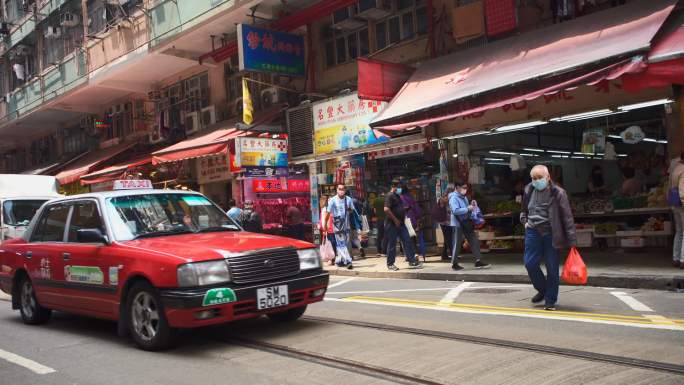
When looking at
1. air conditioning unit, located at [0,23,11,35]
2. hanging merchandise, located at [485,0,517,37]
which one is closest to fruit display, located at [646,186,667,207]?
hanging merchandise, located at [485,0,517,37]

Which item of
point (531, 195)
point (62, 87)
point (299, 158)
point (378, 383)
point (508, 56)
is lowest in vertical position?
point (378, 383)


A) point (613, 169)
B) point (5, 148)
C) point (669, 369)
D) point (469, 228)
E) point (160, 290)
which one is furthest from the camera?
point (5, 148)

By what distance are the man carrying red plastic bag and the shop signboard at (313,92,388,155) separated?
7.62m

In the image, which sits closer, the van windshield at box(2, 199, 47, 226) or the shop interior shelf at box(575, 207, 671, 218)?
the shop interior shelf at box(575, 207, 671, 218)

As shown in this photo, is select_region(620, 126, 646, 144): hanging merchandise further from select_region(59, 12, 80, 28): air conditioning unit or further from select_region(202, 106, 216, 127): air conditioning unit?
select_region(59, 12, 80, 28): air conditioning unit

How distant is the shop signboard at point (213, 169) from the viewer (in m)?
19.8

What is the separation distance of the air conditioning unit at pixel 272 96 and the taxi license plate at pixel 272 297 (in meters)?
12.9

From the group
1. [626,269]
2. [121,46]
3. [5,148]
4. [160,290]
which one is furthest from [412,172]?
[5,148]

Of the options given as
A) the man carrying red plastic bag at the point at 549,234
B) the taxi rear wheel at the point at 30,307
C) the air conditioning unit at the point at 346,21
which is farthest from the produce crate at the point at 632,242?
the taxi rear wheel at the point at 30,307

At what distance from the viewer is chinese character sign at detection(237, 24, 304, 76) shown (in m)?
15.5

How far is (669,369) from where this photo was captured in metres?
4.18

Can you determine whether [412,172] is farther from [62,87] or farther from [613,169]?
[62,87]

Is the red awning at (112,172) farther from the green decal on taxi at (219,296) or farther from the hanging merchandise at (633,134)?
the green decal on taxi at (219,296)

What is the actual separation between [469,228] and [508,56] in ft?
11.3
